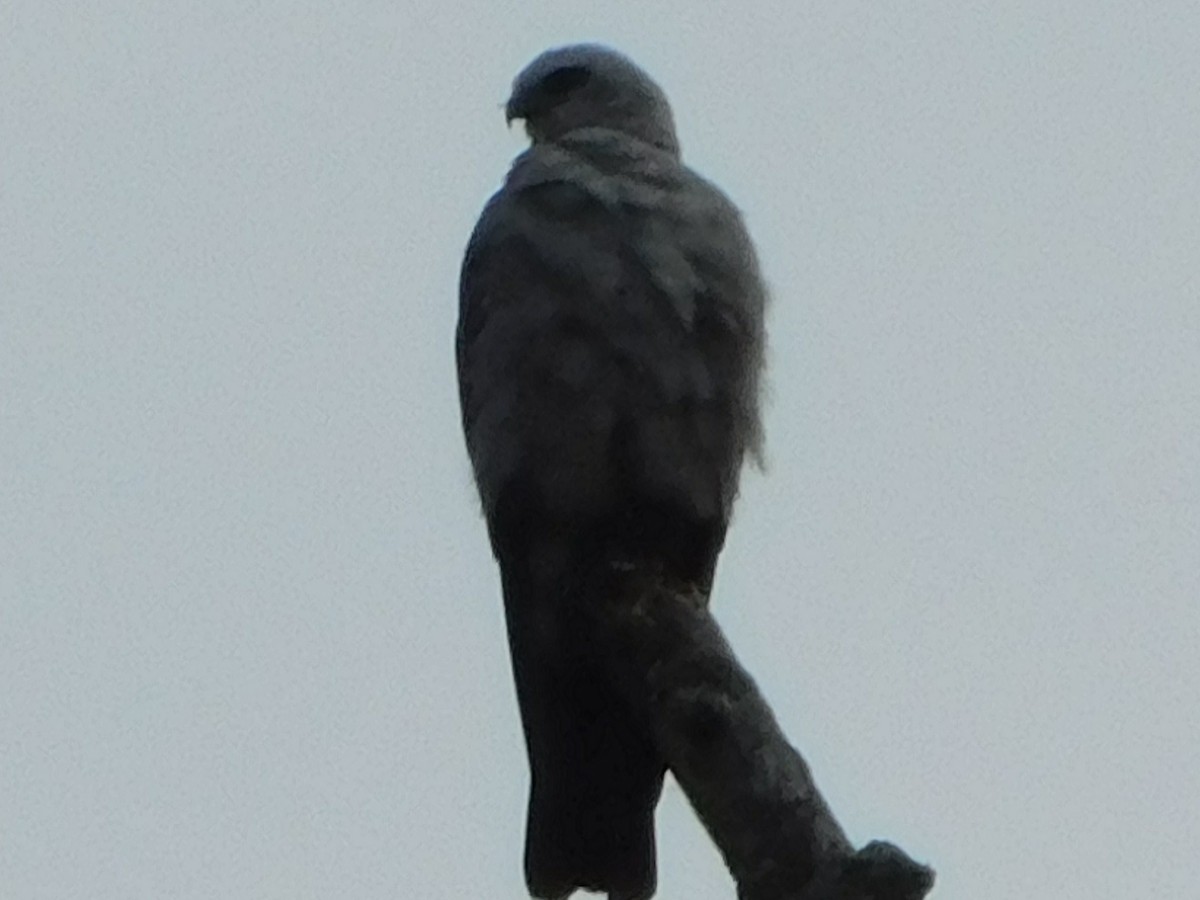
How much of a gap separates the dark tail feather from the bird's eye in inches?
66.0

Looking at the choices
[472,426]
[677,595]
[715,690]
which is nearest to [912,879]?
[715,690]

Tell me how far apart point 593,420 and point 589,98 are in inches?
45.8

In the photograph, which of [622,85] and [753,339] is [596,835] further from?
[622,85]

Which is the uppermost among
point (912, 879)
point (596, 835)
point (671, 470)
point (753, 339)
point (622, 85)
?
point (622, 85)

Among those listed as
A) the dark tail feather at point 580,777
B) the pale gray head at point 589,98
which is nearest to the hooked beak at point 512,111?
the pale gray head at point 589,98

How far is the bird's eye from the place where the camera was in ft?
21.8

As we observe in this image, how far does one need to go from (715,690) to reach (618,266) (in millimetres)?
1427

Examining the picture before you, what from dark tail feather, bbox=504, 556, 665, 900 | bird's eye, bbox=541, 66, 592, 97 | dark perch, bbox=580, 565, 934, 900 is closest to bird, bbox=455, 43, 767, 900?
dark tail feather, bbox=504, 556, 665, 900

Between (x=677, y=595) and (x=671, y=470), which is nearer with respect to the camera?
(x=677, y=595)

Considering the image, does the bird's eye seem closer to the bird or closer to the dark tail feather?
the bird

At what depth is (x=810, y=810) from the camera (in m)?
4.42

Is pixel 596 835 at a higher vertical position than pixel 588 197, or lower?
lower

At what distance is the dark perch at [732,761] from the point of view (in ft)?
13.9

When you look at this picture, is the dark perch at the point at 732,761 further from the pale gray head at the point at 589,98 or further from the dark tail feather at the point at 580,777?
the pale gray head at the point at 589,98
